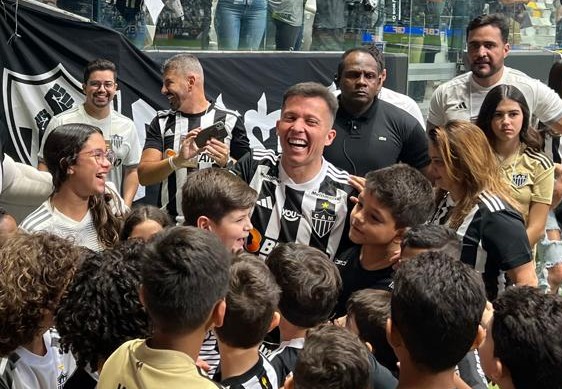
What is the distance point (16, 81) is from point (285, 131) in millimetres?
3380

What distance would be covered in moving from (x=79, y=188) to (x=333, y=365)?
2.36 meters

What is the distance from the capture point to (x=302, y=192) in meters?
4.37

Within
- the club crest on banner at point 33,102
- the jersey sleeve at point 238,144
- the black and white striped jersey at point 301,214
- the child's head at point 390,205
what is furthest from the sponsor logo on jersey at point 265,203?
the club crest on banner at point 33,102

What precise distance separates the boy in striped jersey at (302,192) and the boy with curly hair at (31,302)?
1381 millimetres

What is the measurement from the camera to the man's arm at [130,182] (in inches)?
263

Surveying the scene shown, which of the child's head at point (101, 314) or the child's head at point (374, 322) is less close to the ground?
the child's head at point (101, 314)

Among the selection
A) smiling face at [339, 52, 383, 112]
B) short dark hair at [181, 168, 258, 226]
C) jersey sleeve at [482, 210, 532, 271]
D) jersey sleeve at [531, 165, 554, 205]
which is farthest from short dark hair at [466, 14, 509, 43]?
short dark hair at [181, 168, 258, 226]

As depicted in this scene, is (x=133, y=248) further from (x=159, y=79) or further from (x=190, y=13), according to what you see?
(x=190, y=13)

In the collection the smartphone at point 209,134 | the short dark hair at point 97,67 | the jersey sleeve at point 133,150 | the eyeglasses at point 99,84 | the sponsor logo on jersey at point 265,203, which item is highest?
the short dark hair at point 97,67

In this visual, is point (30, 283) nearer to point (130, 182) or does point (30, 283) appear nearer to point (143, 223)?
point (143, 223)

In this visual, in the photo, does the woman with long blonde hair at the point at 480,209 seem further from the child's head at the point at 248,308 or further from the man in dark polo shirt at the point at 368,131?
the child's head at the point at 248,308

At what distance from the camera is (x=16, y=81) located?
23.1 ft

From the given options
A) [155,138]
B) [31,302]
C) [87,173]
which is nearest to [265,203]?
[87,173]

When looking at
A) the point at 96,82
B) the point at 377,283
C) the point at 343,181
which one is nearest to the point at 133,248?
the point at 377,283
